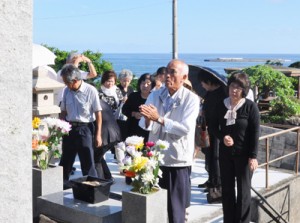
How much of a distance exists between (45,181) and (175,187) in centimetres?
148

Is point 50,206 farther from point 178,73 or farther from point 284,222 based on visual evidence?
point 284,222

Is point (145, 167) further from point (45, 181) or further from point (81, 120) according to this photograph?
point (81, 120)

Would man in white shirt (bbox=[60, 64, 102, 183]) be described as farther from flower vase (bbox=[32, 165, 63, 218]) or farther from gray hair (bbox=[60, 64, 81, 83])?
flower vase (bbox=[32, 165, 63, 218])

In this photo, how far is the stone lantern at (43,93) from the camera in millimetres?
7555

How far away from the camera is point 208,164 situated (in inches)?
253

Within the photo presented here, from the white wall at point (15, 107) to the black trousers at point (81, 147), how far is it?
3.83 m

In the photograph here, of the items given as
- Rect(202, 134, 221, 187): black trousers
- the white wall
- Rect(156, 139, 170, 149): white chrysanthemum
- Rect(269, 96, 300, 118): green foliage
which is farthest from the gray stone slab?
Rect(269, 96, 300, 118): green foliage

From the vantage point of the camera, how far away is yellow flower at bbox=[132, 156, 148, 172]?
13.0 ft

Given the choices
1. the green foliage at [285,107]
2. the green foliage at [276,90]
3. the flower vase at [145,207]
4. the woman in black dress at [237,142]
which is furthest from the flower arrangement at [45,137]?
the green foliage at [285,107]

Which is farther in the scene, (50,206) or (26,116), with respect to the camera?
(50,206)

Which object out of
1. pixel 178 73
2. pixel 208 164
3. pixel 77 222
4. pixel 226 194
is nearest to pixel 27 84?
pixel 178 73

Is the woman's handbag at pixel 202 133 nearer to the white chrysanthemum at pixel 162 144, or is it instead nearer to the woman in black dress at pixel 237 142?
the woman in black dress at pixel 237 142

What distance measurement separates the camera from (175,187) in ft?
14.2

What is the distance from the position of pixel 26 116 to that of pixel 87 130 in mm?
3895
